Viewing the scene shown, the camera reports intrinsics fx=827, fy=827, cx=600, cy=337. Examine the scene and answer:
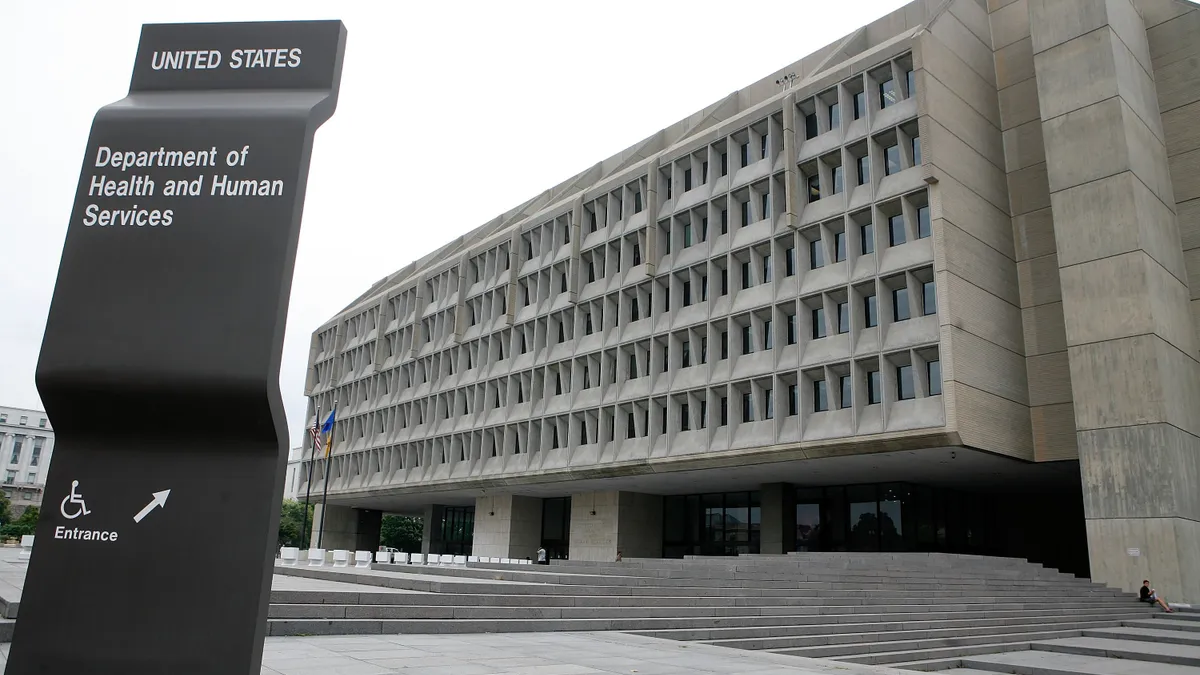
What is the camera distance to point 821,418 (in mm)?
31844

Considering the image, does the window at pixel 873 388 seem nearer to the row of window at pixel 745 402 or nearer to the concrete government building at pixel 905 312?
the row of window at pixel 745 402

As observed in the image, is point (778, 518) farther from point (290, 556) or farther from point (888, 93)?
point (290, 556)

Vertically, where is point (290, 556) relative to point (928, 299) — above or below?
below

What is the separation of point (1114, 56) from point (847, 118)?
32.8ft

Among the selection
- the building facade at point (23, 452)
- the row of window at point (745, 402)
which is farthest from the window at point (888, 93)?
the building facade at point (23, 452)

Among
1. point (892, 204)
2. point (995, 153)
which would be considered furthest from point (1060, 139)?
point (892, 204)

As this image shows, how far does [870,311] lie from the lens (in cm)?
3219

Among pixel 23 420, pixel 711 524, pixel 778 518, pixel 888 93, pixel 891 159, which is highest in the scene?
pixel 888 93

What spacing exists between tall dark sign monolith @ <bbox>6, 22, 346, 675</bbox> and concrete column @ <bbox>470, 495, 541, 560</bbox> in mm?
49037

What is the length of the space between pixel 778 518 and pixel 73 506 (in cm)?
3707

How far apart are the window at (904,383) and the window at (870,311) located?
205 centimetres

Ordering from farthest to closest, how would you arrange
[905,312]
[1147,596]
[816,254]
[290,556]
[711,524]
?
[711,524] → [816,254] → [905,312] → [1147,596] → [290,556]

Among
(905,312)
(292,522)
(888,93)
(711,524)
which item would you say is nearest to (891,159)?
(888,93)

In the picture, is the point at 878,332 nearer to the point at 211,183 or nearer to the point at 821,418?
the point at 821,418
